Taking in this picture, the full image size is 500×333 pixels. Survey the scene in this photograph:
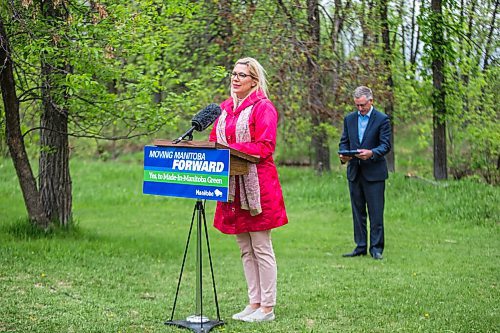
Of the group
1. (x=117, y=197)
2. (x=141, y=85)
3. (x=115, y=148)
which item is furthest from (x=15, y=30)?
(x=115, y=148)

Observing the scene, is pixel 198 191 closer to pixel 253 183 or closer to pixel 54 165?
pixel 253 183

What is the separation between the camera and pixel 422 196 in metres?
14.1

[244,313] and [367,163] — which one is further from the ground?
[367,163]

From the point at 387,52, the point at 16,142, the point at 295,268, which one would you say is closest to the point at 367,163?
the point at 295,268

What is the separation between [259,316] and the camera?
593cm

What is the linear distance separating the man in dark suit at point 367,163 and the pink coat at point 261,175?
332 centimetres

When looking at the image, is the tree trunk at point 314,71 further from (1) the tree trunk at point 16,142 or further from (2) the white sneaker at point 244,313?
(2) the white sneaker at point 244,313

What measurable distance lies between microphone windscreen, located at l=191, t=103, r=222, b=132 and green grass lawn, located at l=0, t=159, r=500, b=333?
154 centimetres

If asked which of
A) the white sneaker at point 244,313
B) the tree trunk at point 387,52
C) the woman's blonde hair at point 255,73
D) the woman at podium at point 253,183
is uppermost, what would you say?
the tree trunk at point 387,52

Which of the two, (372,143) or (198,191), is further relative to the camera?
(372,143)

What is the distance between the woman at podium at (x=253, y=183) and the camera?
5699 mm

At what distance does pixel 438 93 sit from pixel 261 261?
363 inches

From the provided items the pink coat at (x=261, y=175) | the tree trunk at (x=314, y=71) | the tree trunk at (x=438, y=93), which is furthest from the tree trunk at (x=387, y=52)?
the pink coat at (x=261, y=175)

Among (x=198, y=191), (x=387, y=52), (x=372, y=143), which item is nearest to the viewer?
(x=198, y=191)
